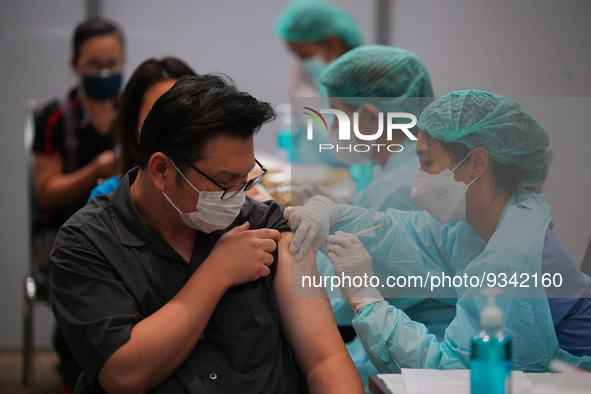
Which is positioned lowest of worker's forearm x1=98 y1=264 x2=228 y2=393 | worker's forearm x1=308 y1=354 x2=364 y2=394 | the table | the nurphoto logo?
worker's forearm x1=308 y1=354 x2=364 y2=394

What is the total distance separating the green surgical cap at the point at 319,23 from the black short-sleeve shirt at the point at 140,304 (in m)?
2.50

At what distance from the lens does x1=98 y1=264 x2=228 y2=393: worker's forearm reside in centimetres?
128

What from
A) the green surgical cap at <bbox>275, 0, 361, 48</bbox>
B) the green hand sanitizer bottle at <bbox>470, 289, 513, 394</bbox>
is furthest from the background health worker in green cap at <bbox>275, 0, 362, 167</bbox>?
the green hand sanitizer bottle at <bbox>470, 289, 513, 394</bbox>

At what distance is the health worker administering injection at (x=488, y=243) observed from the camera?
142 cm

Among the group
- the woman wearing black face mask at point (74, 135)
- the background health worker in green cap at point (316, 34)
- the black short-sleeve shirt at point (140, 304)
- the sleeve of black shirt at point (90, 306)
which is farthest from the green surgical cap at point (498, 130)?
the background health worker in green cap at point (316, 34)

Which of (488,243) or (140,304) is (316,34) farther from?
(140,304)

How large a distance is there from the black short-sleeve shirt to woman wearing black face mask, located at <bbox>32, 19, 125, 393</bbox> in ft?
5.71

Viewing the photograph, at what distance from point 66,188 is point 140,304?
6.58 feet

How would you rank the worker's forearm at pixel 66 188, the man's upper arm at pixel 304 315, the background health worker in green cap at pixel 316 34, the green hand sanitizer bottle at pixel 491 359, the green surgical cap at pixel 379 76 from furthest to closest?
the background health worker in green cap at pixel 316 34, the worker's forearm at pixel 66 188, the green surgical cap at pixel 379 76, the man's upper arm at pixel 304 315, the green hand sanitizer bottle at pixel 491 359

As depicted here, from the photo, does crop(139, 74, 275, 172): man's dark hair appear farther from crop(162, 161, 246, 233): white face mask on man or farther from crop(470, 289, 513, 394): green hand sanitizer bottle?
crop(470, 289, 513, 394): green hand sanitizer bottle

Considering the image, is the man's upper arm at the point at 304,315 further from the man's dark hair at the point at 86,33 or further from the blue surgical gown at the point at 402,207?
the man's dark hair at the point at 86,33

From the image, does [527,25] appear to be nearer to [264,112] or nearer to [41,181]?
[264,112]

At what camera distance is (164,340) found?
1306 millimetres

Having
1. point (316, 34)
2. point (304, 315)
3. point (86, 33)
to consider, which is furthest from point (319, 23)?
point (304, 315)
